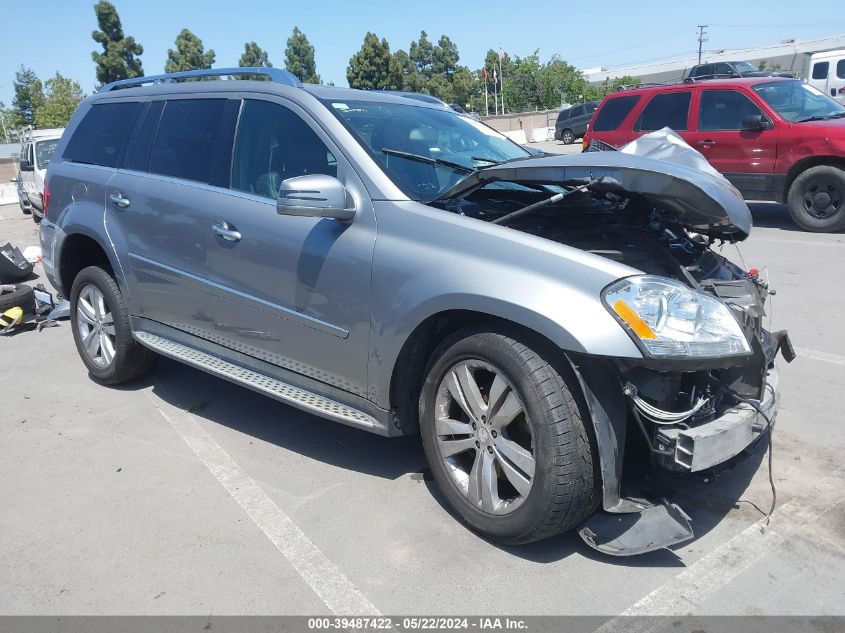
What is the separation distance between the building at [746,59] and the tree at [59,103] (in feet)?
148

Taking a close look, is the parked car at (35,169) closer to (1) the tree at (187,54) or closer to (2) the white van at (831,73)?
(2) the white van at (831,73)

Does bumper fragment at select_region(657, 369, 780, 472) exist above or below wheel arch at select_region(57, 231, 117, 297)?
below

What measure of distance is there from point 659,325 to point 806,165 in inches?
322

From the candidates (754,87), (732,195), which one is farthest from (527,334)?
(754,87)

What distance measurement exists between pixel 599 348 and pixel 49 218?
4615mm

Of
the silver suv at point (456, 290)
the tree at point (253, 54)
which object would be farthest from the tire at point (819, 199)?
the tree at point (253, 54)

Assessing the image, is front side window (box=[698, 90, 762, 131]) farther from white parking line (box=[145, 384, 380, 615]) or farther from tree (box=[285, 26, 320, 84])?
tree (box=[285, 26, 320, 84])

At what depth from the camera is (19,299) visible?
7.32 m

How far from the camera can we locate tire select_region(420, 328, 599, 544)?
274 centimetres

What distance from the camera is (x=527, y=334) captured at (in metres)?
2.88

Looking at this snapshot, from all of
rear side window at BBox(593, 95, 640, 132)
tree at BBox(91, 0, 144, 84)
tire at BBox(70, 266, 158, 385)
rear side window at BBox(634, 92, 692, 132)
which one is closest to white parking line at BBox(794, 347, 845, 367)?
tire at BBox(70, 266, 158, 385)

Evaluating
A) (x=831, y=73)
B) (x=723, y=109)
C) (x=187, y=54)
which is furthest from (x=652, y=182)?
(x=187, y=54)

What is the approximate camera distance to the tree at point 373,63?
53.2m

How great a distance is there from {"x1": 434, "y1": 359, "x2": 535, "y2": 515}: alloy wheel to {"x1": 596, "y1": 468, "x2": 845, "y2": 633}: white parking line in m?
0.60
